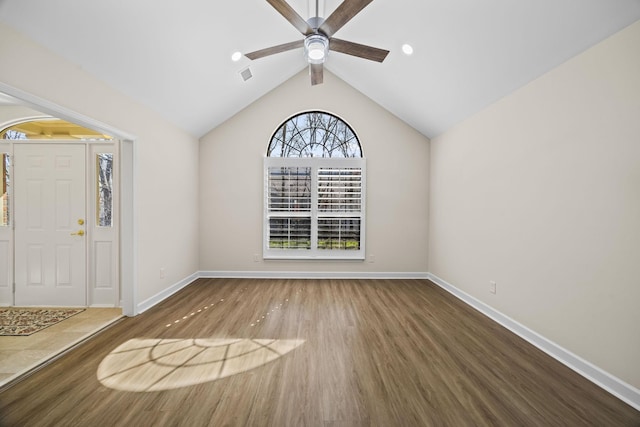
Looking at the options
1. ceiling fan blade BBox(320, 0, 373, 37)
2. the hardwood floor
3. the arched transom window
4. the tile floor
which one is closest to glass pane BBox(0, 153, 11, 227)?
the tile floor

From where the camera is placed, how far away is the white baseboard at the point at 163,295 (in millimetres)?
3221

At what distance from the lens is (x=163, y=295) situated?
366 cm

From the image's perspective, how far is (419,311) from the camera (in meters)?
3.30

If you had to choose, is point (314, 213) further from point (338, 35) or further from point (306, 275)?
point (338, 35)

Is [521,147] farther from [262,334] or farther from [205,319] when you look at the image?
[205,319]

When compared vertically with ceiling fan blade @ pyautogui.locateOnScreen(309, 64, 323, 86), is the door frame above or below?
below

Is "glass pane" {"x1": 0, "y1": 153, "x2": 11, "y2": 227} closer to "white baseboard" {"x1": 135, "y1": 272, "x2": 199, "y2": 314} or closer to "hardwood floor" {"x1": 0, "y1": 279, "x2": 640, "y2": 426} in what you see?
"white baseboard" {"x1": 135, "y1": 272, "x2": 199, "y2": 314}

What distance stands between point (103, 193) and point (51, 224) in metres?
0.70

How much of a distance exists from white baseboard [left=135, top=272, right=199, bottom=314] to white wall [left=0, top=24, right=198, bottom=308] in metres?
0.06

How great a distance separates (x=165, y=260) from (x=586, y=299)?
4414mm

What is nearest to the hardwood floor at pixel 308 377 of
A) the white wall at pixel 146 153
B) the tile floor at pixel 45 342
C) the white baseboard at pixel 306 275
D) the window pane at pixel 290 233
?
the tile floor at pixel 45 342

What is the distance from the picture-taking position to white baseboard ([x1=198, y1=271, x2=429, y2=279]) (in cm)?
479

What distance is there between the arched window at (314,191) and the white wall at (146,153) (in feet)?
4.25

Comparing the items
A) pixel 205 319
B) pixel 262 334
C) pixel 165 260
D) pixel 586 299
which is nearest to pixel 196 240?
pixel 165 260
